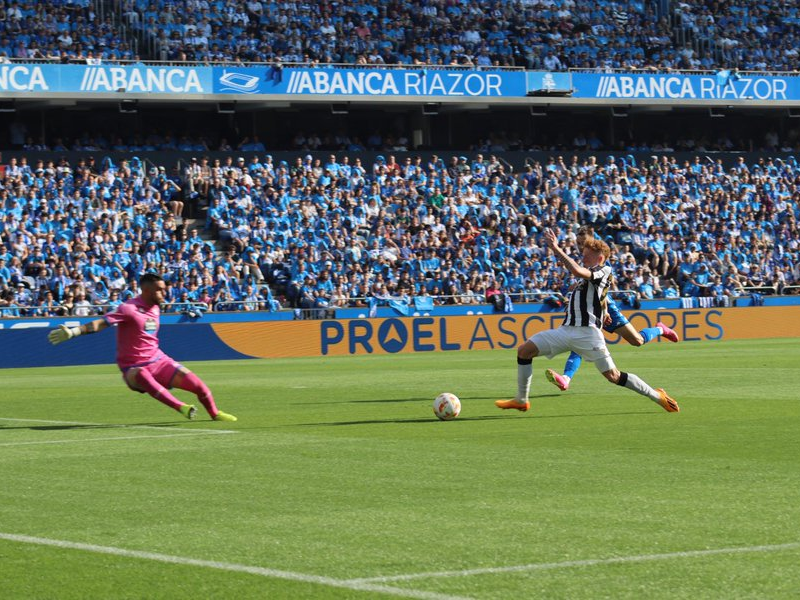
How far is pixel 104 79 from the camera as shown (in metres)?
43.6

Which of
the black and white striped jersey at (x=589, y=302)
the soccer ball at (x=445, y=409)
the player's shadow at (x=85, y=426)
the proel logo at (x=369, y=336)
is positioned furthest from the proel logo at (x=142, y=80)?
the black and white striped jersey at (x=589, y=302)

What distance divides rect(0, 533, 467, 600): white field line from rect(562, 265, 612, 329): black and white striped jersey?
881cm

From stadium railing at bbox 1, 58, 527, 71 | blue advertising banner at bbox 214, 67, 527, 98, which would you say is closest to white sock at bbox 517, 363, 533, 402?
stadium railing at bbox 1, 58, 527, 71

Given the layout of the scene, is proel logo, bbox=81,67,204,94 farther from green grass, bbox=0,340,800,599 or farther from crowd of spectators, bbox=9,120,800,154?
green grass, bbox=0,340,800,599

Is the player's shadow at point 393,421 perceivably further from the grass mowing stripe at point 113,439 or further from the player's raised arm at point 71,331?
the player's raised arm at point 71,331

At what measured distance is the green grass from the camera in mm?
6793

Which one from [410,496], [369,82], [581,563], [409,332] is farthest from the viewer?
[369,82]

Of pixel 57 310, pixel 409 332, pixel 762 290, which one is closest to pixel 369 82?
pixel 409 332

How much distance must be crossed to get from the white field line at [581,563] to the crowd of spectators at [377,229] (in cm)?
2946

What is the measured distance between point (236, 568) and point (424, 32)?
147ft

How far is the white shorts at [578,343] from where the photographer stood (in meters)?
15.7

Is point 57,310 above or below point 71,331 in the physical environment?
below

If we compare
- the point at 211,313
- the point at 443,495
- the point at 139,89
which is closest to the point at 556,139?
the point at 139,89

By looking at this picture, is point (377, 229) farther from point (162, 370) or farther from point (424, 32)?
point (162, 370)
